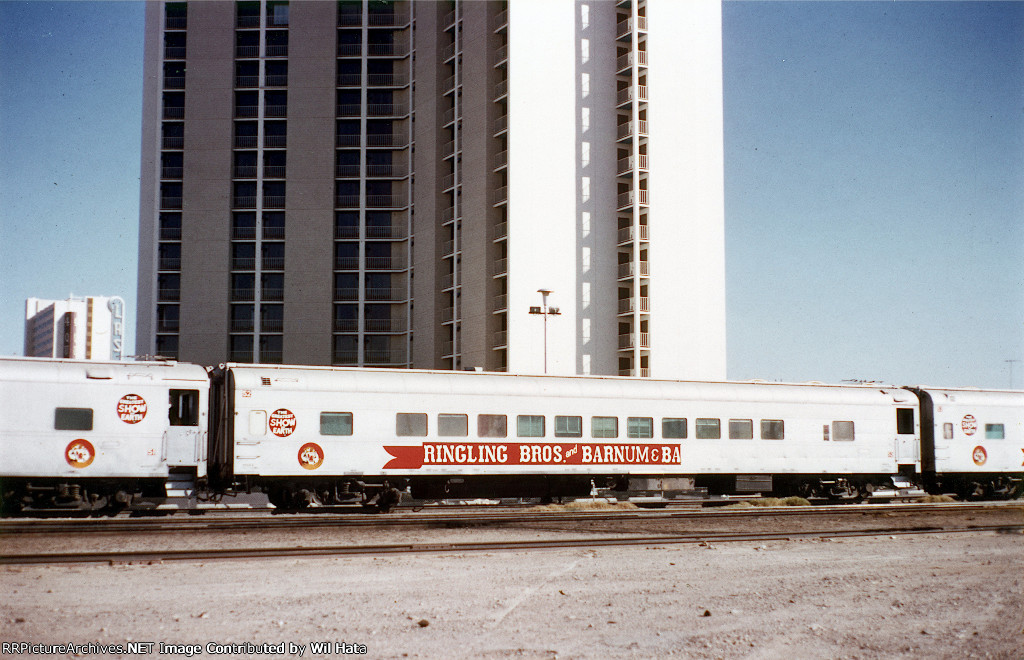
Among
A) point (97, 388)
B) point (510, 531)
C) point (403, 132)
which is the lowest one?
point (510, 531)

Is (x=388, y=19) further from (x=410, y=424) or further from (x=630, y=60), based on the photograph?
(x=410, y=424)

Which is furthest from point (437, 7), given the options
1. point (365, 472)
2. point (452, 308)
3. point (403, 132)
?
point (365, 472)

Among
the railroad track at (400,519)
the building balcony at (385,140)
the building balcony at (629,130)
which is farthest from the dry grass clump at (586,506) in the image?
the building balcony at (385,140)

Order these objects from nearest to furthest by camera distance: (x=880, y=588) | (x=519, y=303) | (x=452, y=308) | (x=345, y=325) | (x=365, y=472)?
(x=880, y=588)
(x=365, y=472)
(x=519, y=303)
(x=452, y=308)
(x=345, y=325)

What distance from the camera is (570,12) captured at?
59.7m

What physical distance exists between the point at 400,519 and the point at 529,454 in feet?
14.8

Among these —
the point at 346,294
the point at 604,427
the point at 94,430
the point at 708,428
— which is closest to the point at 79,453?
the point at 94,430

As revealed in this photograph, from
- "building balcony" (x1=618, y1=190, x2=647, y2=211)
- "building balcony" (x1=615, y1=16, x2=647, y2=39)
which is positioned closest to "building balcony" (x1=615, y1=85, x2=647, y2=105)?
"building balcony" (x1=615, y1=16, x2=647, y2=39)

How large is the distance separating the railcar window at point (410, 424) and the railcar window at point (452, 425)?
1.41ft

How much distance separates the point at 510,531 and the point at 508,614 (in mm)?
9520

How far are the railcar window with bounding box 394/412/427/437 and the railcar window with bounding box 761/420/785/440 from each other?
10.4 m

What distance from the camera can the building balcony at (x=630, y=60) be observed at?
59.0 metres

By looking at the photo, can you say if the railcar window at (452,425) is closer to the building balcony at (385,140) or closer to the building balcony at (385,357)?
the building balcony at (385,357)

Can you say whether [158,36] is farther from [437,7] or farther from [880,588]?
[880,588]
